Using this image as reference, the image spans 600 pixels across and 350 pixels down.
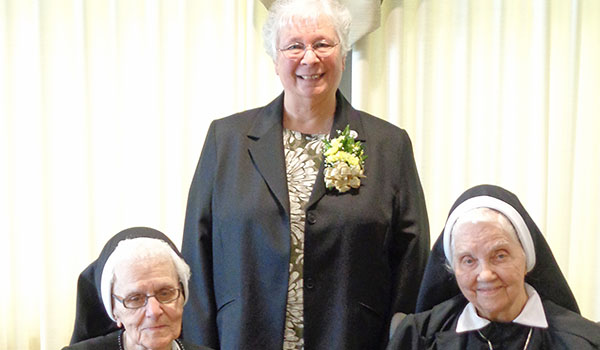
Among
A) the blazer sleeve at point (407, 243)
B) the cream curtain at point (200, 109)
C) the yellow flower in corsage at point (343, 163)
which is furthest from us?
the cream curtain at point (200, 109)

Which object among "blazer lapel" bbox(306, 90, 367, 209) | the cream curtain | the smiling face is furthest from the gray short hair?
the cream curtain

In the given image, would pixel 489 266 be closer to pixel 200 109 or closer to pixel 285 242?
pixel 285 242

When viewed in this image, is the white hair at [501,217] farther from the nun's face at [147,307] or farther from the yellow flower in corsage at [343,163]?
the nun's face at [147,307]

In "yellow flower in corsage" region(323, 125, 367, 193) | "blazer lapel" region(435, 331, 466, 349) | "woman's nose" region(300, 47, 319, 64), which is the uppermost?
"woman's nose" region(300, 47, 319, 64)

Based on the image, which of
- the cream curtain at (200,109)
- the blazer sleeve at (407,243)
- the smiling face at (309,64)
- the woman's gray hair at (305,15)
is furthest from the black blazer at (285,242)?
the cream curtain at (200,109)

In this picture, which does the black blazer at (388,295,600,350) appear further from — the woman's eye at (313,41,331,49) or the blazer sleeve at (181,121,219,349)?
the woman's eye at (313,41,331,49)

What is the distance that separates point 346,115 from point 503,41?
5.27 ft

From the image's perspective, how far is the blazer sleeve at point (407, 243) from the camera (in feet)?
9.15

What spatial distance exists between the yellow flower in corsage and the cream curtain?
1.28 m

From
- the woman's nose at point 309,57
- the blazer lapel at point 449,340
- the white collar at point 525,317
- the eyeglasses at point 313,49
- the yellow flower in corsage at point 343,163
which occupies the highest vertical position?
the eyeglasses at point 313,49

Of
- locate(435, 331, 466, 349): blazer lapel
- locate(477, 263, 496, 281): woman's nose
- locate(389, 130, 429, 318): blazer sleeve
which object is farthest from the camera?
locate(389, 130, 429, 318): blazer sleeve

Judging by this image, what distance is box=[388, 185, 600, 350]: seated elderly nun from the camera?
88.4 inches

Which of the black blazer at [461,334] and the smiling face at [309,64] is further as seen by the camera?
the smiling face at [309,64]

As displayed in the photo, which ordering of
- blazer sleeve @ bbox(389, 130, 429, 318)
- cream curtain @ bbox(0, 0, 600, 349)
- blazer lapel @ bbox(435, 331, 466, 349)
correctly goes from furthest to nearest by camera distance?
cream curtain @ bbox(0, 0, 600, 349), blazer sleeve @ bbox(389, 130, 429, 318), blazer lapel @ bbox(435, 331, 466, 349)
